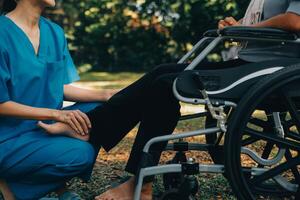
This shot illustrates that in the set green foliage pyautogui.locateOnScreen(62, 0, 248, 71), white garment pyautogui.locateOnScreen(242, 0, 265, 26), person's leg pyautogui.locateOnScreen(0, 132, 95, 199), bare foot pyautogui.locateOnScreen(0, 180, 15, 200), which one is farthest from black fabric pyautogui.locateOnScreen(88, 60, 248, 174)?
green foliage pyautogui.locateOnScreen(62, 0, 248, 71)

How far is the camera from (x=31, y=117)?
2000mm

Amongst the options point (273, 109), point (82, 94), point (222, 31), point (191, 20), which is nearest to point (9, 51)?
point (82, 94)

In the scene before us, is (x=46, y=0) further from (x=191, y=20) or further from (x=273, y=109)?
(x=191, y=20)

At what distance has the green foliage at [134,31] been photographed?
9.73 metres

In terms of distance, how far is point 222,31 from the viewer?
1.94 m

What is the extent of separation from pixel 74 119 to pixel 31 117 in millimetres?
158

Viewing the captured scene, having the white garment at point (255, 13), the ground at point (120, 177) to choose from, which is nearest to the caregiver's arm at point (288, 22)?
the white garment at point (255, 13)

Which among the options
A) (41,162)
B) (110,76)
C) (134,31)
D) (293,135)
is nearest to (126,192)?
(41,162)

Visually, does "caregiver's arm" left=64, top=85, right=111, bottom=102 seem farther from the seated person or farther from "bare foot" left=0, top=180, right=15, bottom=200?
"bare foot" left=0, top=180, right=15, bottom=200

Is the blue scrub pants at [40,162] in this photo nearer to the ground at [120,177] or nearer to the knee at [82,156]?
the knee at [82,156]

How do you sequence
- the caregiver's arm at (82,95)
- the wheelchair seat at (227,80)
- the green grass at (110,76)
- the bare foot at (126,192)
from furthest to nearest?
the green grass at (110,76) → the caregiver's arm at (82,95) → the bare foot at (126,192) → the wheelchair seat at (227,80)

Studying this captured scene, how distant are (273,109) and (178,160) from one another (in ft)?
1.84

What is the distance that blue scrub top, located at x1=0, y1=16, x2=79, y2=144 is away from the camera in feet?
6.68

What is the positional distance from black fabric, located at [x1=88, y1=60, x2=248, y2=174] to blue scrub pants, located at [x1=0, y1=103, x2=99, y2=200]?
0.10m
